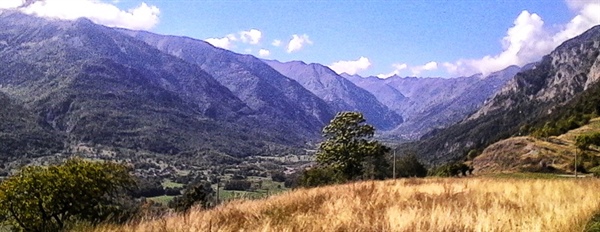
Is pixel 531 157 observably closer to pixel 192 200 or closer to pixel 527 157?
pixel 527 157

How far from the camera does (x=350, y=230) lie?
18.6 feet

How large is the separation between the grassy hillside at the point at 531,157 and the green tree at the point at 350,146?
37.1ft

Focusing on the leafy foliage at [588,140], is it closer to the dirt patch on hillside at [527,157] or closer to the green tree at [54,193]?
the dirt patch on hillside at [527,157]

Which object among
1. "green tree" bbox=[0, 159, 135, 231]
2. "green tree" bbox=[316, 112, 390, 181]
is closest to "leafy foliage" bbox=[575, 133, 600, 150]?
"green tree" bbox=[316, 112, 390, 181]

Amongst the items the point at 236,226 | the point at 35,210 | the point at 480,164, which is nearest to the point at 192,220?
the point at 236,226

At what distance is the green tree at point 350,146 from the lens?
139 ft

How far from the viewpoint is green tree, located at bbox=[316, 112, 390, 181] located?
139ft

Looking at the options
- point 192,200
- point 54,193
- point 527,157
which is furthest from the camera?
point 527,157

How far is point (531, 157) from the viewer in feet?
152

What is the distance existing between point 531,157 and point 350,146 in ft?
50.4

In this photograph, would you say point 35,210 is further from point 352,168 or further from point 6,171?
point 6,171

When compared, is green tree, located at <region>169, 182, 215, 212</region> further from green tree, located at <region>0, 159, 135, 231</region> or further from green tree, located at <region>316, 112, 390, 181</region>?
green tree, located at <region>316, 112, 390, 181</region>

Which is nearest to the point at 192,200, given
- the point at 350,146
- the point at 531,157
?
the point at 350,146

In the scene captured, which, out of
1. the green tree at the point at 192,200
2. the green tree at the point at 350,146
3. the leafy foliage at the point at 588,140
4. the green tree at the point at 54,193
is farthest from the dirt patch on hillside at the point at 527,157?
the green tree at the point at 54,193
